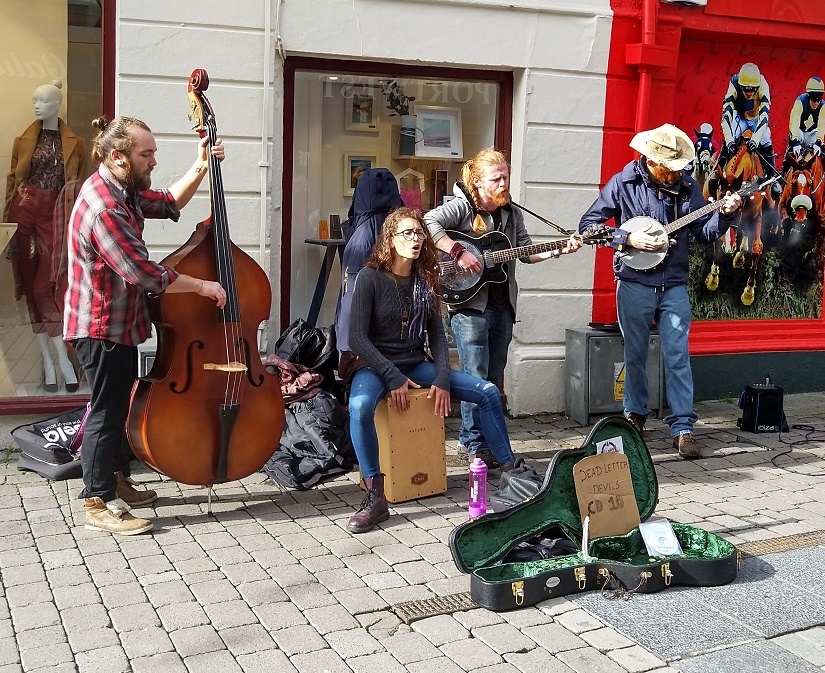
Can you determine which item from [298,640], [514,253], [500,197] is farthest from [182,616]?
[500,197]

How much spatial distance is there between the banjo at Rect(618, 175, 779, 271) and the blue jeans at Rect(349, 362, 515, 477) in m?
1.55

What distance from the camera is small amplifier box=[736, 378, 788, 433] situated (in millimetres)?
6973

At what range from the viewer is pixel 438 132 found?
7410 mm

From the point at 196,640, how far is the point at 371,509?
4.73ft

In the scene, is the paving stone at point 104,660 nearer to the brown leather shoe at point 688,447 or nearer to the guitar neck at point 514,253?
the guitar neck at point 514,253

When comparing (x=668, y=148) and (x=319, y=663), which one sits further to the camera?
(x=668, y=148)

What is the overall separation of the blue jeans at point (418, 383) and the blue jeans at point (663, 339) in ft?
4.99

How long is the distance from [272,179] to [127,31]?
4.07 feet

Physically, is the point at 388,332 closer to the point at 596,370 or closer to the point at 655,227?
the point at 655,227

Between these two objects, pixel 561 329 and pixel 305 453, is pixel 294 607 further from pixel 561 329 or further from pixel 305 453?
pixel 561 329

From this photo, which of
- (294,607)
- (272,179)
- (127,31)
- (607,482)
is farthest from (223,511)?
(127,31)

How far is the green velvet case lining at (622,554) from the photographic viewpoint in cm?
411

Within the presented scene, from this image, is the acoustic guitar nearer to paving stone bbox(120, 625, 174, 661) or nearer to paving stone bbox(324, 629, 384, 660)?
paving stone bbox(324, 629, 384, 660)

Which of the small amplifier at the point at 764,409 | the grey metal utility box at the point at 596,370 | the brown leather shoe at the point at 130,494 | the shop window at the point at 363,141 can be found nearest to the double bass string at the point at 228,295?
the brown leather shoe at the point at 130,494
